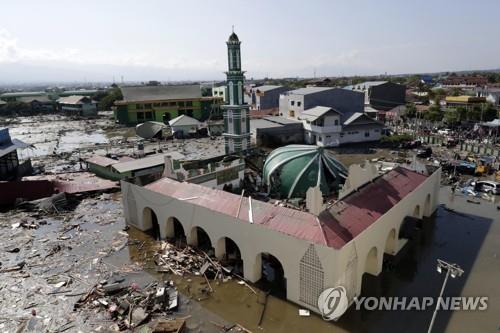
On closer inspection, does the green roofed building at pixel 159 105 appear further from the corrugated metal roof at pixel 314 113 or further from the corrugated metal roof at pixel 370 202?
the corrugated metal roof at pixel 370 202

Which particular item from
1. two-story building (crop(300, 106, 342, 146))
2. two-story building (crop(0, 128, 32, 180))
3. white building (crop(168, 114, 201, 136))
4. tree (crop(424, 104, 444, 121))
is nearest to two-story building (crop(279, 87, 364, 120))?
two-story building (crop(300, 106, 342, 146))

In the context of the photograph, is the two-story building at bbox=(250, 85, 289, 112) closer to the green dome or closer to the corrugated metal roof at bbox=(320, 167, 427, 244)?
the green dome

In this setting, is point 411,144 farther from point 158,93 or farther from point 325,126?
point 158,93

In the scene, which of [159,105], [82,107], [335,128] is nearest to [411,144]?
[335,128]

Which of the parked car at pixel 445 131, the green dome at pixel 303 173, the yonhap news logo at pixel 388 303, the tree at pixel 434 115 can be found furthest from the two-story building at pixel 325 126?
the yonhap news logo at pixel 388 303

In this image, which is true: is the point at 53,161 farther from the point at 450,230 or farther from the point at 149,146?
the point at 450,230
